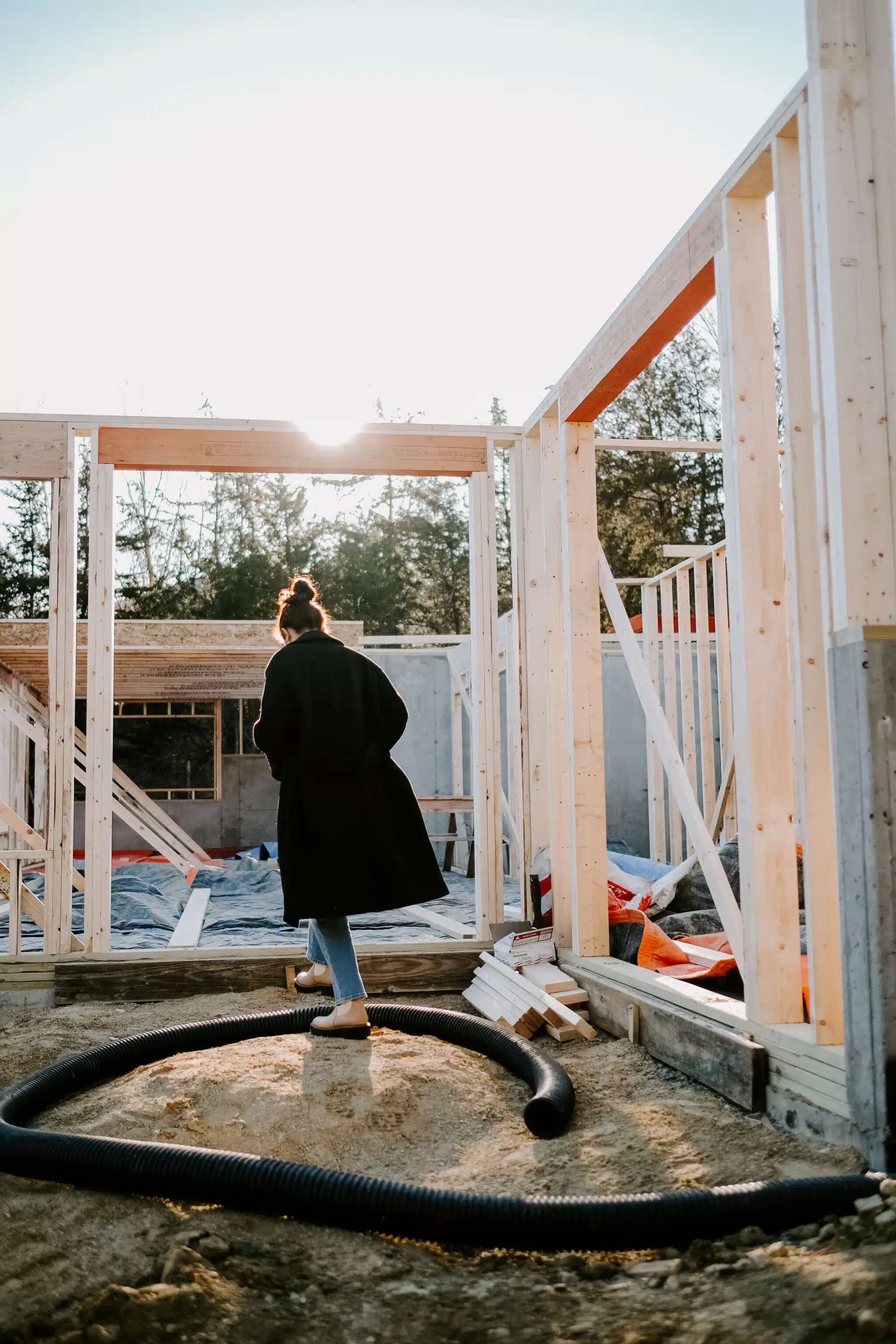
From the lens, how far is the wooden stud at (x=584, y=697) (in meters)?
4.86

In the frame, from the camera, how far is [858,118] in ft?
9.20

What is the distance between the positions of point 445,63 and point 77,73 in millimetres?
1656

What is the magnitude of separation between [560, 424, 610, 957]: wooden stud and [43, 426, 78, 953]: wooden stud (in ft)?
8.16

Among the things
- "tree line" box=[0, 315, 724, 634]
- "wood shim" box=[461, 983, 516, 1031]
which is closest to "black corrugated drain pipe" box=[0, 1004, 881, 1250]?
"wood shim" box=[461, 983, 516, 1031]

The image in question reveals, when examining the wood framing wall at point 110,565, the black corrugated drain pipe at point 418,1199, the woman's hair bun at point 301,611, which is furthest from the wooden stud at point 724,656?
the black corrugated drain pipe at point 418,1199

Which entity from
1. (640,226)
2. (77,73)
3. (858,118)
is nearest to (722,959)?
(858,118)

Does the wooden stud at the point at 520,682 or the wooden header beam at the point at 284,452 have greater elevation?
the wooden header beam at the point at 284,452

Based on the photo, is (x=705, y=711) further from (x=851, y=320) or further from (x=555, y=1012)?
(x=851, y=320)

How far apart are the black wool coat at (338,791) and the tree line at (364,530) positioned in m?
16.3

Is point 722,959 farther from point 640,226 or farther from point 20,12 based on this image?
point 640,226

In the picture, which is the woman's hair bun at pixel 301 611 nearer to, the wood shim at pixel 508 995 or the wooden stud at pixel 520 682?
the wooden stud at pixel 520 682

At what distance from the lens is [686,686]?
8.44 meters

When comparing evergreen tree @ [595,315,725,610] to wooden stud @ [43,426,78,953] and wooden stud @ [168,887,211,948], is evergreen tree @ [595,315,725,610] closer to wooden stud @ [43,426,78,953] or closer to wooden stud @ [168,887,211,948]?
wooden stud @ [168,887,211,948]

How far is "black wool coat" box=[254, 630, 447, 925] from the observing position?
409 cm
